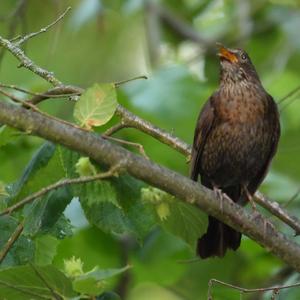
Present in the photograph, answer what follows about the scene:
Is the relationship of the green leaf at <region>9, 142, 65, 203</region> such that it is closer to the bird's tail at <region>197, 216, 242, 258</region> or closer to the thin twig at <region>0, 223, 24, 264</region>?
the thin twig at <region>0, 223, 24, 264</region>

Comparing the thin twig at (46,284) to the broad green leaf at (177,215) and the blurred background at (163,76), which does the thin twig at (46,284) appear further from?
the blurred background at (163,76)

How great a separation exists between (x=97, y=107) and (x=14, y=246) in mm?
844

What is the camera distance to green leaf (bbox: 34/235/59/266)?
4535 mm

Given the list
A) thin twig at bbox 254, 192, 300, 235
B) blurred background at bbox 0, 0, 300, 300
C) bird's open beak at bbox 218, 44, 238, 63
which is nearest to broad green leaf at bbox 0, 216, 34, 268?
blurred background at bbox 0, 0, 300, 300

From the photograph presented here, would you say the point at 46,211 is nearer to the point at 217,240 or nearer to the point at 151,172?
the point at 151,172

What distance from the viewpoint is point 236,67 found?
613 centimetres

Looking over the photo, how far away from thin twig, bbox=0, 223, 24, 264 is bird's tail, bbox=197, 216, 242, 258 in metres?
1.57

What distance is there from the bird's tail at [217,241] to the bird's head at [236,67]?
93 cm

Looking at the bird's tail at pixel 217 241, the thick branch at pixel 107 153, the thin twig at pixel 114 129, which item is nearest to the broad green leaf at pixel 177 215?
the thick branch at pixel 107 153

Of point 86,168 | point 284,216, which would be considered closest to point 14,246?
point 86,168

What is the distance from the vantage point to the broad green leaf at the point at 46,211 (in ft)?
13.7

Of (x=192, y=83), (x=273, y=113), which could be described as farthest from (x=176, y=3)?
(x=273, y=113)

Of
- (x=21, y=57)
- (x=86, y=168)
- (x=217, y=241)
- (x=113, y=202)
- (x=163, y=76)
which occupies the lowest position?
(x=217, y=241)

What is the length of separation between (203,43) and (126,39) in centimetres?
88
